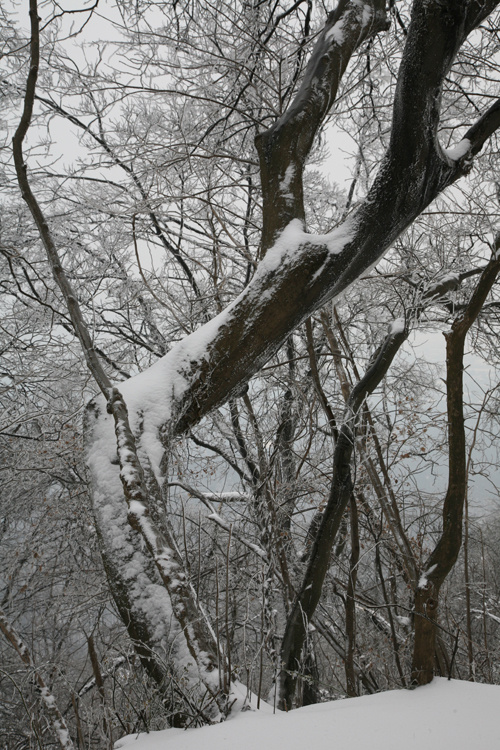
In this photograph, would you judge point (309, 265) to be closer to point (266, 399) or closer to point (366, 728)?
point (366, 728)

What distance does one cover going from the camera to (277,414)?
5648 millimetres

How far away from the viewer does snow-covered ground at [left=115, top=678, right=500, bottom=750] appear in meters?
0.99

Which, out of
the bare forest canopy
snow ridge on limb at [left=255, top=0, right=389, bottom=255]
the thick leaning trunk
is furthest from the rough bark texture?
snow ridge on limb at [left=255, top=0, right=389, bottom=255]

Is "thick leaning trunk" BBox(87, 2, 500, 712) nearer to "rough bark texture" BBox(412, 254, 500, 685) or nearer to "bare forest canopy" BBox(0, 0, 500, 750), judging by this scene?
"bare forest canopy" BBox(0, 0, 500, 750)

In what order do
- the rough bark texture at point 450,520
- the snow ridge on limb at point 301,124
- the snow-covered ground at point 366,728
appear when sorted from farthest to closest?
the snow ridge on limb at point 301,124 < the rough bark texture at point 450,520 < the snow-covered ground at point 366,728

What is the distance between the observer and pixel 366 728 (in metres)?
1.07

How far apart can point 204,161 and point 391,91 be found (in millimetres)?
2376

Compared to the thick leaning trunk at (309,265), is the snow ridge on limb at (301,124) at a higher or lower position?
higher

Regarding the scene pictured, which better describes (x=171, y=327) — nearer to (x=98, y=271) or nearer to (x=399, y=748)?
(x=98, y=271)

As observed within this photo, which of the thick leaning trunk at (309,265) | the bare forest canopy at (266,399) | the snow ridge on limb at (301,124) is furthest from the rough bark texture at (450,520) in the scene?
the snow ridge on limb at (301,124)

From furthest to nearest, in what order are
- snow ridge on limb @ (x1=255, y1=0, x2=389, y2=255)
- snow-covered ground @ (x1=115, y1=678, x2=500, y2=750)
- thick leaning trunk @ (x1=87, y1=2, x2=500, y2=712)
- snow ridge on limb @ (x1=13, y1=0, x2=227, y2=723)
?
snow ridge on limb @ (x1=255, y1=0, x2=389, y2=255), thick leaning trunk @ (x1=87, y1=2, x2=500, y2=712), snow ridge on limb @ (x1=13, y1=0, x2=227, y2=723), snow-covered ground @ (x1=115, y1=678, x2=500, y2=750)

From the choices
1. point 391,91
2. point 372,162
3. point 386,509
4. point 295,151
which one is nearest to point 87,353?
point 295,151

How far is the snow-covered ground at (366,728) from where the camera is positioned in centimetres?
99

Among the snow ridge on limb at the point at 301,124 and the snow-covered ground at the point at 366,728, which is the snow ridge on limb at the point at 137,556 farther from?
the snow ridge on limb at the point at 301,124
